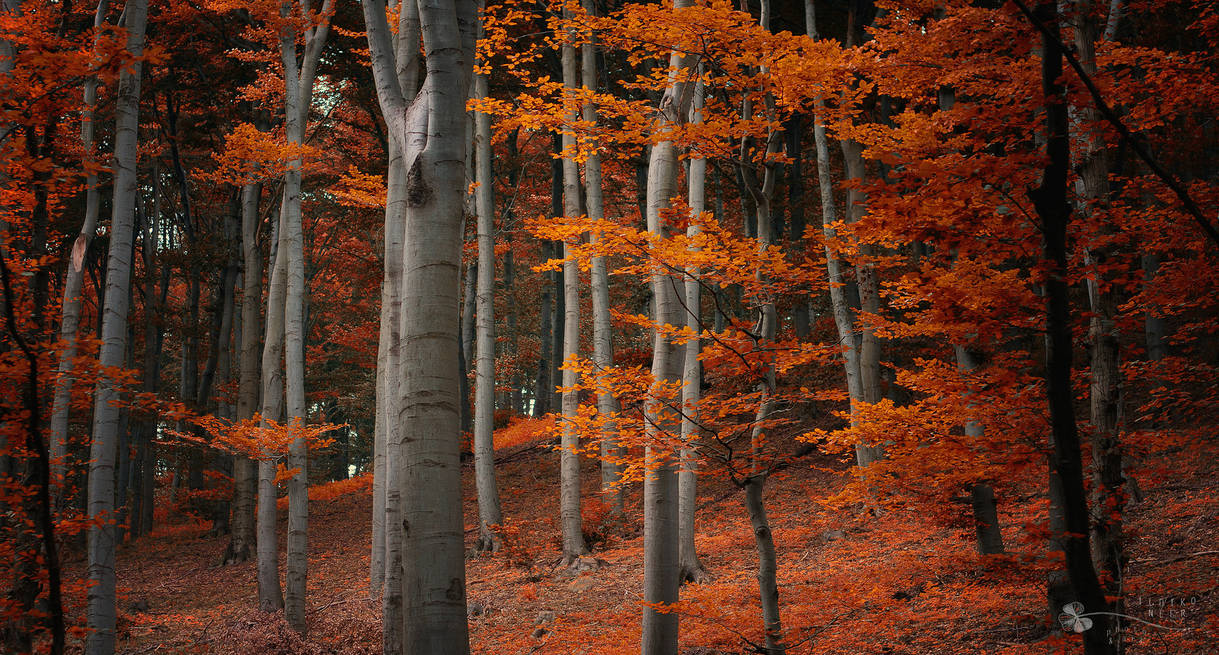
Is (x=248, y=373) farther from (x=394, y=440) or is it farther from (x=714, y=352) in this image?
(x=394, y=440)

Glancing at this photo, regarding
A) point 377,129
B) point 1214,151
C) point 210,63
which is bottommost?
point 1214,151

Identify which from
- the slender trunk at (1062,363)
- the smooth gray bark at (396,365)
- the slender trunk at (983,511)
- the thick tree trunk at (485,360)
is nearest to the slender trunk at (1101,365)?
the slender trunk at (1062,363)

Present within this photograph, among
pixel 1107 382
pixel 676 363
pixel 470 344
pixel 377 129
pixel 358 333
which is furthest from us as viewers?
pixel 358 333

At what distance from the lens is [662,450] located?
5.69m

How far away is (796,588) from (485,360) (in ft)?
21.3

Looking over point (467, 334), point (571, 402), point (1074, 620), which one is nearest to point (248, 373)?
point (467, 334)

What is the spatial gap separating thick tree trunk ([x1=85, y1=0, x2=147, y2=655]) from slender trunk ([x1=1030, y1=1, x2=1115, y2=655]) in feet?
24.2

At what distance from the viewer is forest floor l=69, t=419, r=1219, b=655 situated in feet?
20.0

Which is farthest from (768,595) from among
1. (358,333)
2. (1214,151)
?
(358,333)

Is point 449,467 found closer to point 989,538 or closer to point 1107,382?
point 1107,382

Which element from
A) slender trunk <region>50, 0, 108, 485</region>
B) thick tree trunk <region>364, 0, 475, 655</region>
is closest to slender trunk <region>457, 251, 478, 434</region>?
slender trunk <region>50, 0, 108, 485</region>

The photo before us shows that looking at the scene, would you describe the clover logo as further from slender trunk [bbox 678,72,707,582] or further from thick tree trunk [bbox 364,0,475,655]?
slender trunk [bbox 678,72,707,582]

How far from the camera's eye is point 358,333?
88.1ft

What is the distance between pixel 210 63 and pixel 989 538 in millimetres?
18027
